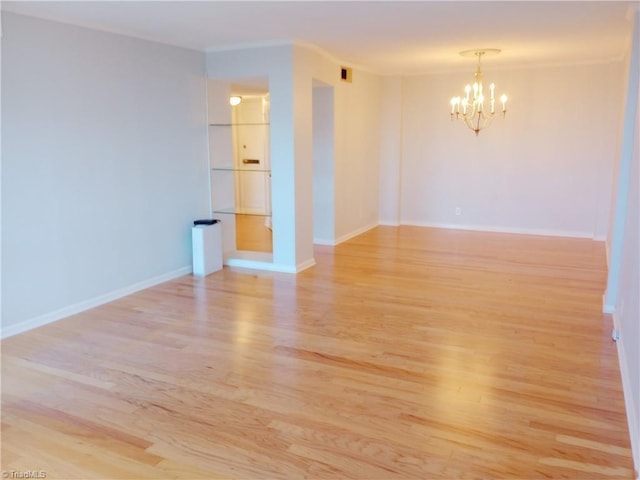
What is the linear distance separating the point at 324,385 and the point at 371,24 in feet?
9.66

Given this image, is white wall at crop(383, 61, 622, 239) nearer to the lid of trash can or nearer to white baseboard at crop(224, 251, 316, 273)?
white baseboard at crop(224, 251, 316, 273)

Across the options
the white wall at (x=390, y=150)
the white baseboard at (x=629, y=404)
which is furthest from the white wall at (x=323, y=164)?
the white baseboard at (x=629, y=404)

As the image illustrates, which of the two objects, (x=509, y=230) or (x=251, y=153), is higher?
(x=251, y=153)

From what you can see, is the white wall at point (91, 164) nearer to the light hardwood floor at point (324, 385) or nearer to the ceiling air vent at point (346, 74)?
the light hardwood floor at point (324, 385)

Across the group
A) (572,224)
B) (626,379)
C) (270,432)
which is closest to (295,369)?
(270,432)

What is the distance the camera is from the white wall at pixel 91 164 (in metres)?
3.70

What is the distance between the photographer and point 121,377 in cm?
309

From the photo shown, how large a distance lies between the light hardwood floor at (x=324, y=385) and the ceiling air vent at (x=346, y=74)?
113 inches

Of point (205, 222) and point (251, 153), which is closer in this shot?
point (205, 222)

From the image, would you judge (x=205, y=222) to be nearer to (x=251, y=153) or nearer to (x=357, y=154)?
(x=357, y=154)

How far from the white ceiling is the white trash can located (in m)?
1.81

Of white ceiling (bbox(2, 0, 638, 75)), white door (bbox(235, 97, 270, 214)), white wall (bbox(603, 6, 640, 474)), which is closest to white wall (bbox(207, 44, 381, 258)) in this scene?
white ceiling (bbox(2, 0, 638, 75))

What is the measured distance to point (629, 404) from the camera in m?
2.64

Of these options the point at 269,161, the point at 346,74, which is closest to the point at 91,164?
the point at 269,161
